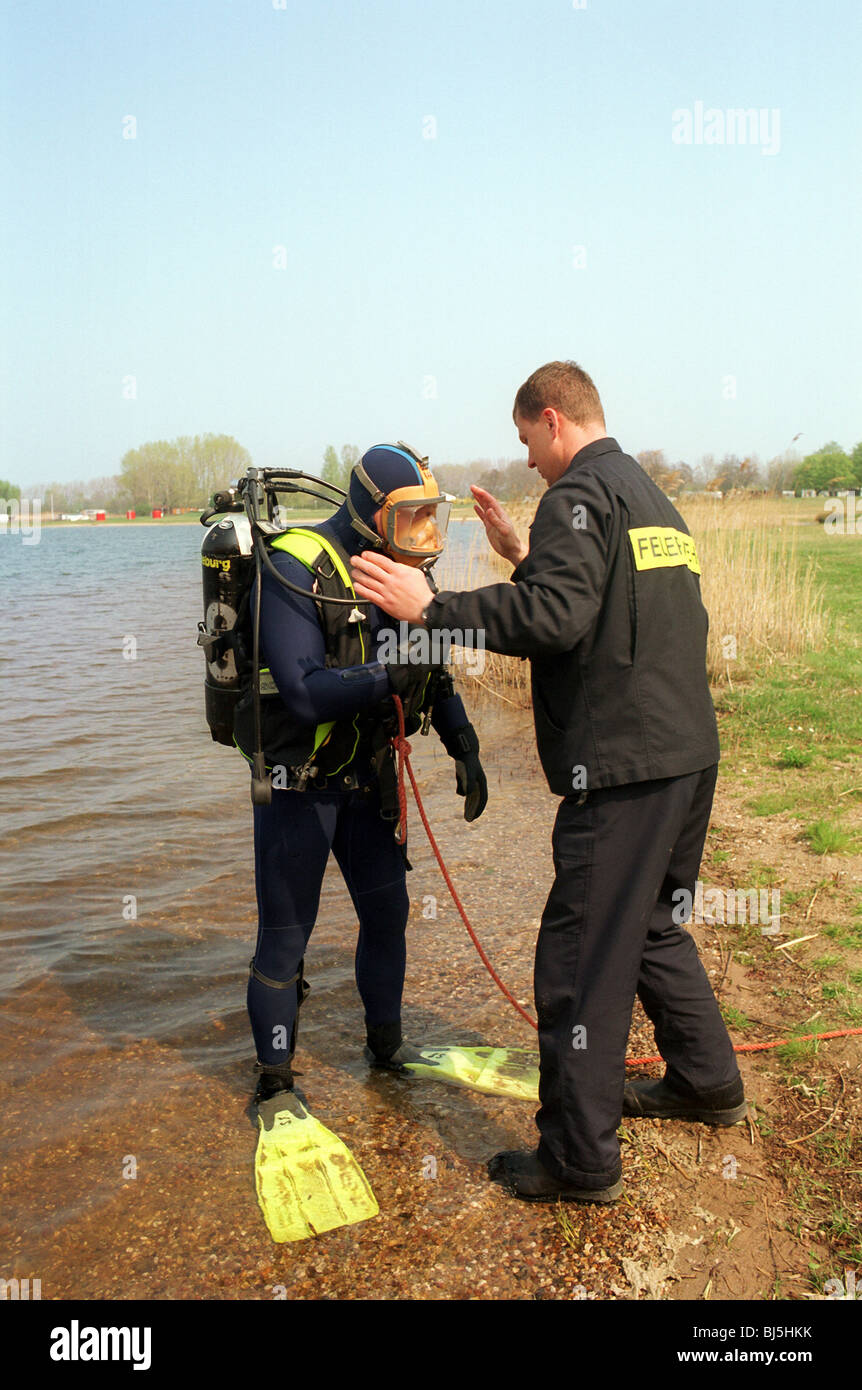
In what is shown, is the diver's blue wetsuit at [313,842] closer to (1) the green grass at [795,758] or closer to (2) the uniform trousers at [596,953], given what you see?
(2) the uniform trousers at [596,953]

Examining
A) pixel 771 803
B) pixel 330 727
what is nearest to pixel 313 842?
pixel 330 727

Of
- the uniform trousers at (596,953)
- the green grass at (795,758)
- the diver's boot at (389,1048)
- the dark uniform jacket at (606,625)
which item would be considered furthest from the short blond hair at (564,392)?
the green grass at (795,758)

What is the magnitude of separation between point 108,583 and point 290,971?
3119cm

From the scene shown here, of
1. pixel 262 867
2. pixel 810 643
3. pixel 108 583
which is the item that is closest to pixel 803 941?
pixel 262 867

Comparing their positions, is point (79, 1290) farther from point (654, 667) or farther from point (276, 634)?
point (654, 667)

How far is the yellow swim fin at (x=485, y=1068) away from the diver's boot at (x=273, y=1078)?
22.4 inches

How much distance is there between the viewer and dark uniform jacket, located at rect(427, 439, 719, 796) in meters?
2.54

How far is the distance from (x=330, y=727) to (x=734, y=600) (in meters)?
8.39

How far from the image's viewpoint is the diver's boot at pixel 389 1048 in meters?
3.73

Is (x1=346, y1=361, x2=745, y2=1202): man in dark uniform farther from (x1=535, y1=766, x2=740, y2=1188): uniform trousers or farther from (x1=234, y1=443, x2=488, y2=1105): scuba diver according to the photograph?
(x1=234, y1=443, x2=488, y2=1105): scuba diver

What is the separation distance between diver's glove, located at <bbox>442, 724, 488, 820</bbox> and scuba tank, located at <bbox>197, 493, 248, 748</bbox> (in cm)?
80

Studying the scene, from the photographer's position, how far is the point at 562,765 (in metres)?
2.74

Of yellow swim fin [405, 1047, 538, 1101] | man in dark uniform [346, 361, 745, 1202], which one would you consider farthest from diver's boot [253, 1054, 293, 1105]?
man in dark uniform [346, 361, 745, 1202]
